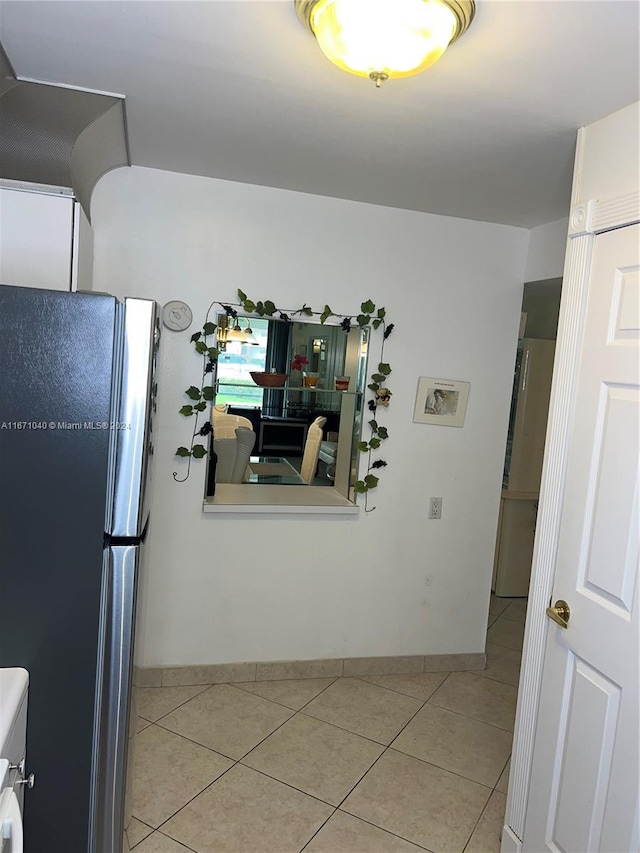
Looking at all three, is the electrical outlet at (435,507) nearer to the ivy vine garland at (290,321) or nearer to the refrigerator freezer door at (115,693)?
the ivy vine garland at (290,321)

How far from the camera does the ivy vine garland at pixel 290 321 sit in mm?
2863

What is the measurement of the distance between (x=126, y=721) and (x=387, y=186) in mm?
2294

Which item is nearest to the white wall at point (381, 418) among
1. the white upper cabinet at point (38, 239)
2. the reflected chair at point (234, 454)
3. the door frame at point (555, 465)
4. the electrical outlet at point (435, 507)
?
the electrical outlet at point (435, 507)

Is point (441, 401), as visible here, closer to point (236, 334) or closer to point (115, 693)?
point (236, 334)

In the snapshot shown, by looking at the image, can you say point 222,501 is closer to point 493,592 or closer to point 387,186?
point 387,186

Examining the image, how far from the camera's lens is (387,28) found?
136cm

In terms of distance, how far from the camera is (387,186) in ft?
8.94

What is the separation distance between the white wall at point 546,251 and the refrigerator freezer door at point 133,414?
2212mm

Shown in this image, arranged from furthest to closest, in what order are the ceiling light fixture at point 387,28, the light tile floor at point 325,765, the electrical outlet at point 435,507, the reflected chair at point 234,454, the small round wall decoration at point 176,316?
the electrical outlet at point 435,507 → the reflected chair at point 234,454 → the small round wall decoration at point 176,316 → the light tile floor at point 325,765 → the ceiling light fixture at point 387,28

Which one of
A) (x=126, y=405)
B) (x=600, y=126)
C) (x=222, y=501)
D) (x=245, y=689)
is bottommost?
(x=245, y=689)

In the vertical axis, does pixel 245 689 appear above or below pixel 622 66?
below

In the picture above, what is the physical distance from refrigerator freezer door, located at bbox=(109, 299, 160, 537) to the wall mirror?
50.9 inches

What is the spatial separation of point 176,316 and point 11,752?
194 cm

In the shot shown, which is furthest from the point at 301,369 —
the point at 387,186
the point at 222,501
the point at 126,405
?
the point at 126,405
